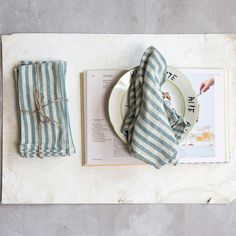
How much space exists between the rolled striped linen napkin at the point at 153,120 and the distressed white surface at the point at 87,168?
9 centimetres

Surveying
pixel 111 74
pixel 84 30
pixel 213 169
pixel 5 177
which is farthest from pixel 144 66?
pixel 5 177

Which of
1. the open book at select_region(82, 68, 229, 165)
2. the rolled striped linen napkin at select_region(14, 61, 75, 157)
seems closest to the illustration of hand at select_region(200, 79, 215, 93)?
the open book at select_region(82, 68, 229, 165)

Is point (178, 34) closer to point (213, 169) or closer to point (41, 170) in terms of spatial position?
point (213, 169)

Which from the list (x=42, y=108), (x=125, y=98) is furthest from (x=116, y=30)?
(x=42, y=108)

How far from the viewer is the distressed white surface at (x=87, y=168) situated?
1.12 metres

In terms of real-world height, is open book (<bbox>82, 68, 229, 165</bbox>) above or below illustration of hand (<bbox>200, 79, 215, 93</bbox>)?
below

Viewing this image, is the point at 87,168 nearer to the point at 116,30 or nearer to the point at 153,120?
the point at 153,120

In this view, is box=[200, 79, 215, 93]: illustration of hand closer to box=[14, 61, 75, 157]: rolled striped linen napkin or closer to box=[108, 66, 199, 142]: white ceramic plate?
box=[108, 66, 199, 142]: white ceramic plate

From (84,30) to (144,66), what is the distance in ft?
0.70

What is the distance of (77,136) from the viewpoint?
3.68ft

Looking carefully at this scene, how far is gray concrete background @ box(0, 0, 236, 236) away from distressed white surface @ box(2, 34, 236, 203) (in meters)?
0.03

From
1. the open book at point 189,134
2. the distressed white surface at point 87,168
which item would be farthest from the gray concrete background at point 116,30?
the open book at point 189,134

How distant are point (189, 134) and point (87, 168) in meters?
0.30

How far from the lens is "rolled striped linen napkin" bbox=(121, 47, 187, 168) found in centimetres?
101
